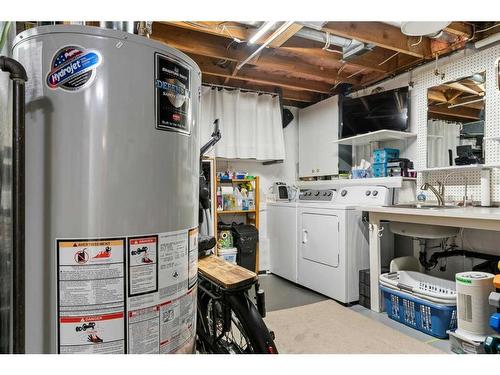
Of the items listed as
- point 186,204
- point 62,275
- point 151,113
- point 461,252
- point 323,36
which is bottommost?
point 461,252

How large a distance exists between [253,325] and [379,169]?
106 inches

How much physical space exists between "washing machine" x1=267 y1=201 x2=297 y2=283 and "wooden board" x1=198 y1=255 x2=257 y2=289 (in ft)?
7.22

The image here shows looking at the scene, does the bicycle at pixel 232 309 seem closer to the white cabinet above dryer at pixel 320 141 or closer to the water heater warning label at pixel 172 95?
the water heater warning label at pixel 172 95

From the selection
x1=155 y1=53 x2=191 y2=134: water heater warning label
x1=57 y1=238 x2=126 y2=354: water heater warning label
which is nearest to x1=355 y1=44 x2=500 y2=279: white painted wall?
x1=155 y1=53 x2=191 y2=134: water heater warning label

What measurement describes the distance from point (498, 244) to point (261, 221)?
8.80 ft

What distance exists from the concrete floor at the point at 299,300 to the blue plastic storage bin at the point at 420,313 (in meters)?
0.05

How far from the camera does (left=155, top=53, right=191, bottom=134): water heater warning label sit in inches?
35.2

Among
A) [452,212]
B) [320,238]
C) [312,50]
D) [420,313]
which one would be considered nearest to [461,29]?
[312,50]

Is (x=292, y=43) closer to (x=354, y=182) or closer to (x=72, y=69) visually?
(x=354, y=182)

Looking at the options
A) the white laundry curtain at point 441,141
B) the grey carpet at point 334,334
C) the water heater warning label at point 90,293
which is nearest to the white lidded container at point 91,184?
the water heater warning label at point 90,293

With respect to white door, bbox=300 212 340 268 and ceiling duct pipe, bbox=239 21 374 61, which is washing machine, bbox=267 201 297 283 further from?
ceiling duct pipe, bbox=239 21 374 61

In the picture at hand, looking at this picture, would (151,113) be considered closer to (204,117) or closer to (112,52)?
(112,52)

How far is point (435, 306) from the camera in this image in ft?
7.76
